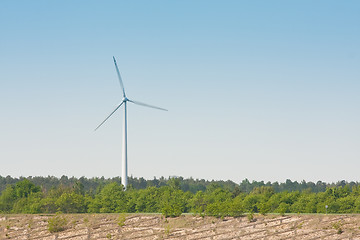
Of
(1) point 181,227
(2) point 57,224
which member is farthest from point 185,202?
(2) point 57,224

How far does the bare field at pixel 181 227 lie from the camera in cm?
6512

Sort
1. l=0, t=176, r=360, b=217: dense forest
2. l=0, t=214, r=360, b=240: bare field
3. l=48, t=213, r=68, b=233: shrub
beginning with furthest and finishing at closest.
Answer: l=48, t=213, r=68, b=233: shrub < l=0, t=176, r=360, b=217: dense forest < l=0, t=214, r=360, b=240: bare field

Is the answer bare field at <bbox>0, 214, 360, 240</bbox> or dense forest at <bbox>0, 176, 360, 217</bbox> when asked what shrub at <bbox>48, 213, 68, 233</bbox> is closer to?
bare field at <bbox>0, 214, 360, 240</bbox>

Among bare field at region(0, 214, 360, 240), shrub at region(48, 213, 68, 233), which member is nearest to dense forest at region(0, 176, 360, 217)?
bare field at region(0, 214, 360, 240)

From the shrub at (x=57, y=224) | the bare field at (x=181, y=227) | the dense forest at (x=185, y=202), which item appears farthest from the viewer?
the shrub at (x=57, y=224)

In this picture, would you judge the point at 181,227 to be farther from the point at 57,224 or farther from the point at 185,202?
the point at 57,224

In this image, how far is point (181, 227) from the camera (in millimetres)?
73688

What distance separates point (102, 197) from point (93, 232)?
16.2 metres

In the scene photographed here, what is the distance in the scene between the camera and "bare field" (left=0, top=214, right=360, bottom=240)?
214 feet

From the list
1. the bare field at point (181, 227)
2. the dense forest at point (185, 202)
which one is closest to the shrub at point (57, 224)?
the bare field at point (181, 227)

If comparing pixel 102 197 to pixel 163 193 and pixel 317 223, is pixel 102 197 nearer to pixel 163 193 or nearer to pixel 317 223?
pixel 163 193

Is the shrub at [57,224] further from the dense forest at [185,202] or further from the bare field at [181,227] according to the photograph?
the dense forest at [185,202]

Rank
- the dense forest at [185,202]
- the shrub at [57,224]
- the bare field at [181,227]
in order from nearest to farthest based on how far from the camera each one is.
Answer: the bare field at [181,227]
the dense forest at [185,202]
the shrub at [57,224]

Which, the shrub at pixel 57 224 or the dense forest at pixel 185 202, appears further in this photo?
the shrub at pixel 57 224
